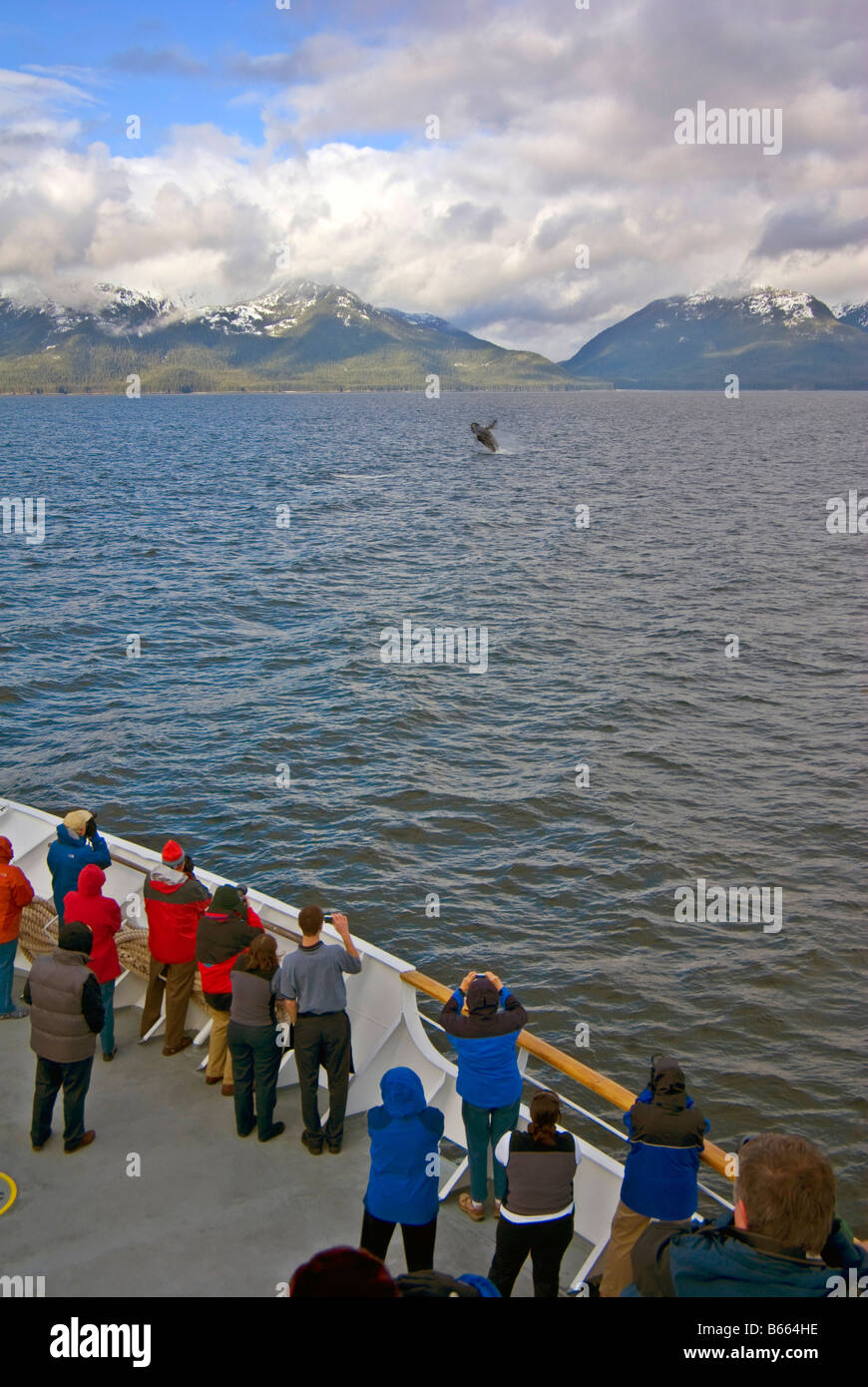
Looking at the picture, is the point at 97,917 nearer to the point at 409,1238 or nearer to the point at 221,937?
Result: the point at 221,937

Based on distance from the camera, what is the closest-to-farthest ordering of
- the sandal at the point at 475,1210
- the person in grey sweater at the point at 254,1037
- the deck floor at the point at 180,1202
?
the deck floor at the point at 180,1202, the sandal at the point at 475,1210, the person in grey sweater at the point at 254,1037

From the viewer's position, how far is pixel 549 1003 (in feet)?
46.7

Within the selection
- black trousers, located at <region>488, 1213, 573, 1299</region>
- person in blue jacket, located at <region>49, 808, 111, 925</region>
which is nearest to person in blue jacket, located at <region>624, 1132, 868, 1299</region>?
black trousers, located at <region>488, 1213, 573, 1299</region>

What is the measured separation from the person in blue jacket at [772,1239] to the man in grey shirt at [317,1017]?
13.4 feet

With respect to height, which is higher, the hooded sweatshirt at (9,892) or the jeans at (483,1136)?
the hooded sweatshirt at (9,892)

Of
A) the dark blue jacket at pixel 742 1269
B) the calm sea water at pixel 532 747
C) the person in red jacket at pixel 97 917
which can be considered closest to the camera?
the dark blue jacket at pixel 742 1269

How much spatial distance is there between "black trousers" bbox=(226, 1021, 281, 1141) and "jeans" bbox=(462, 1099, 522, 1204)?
160cm

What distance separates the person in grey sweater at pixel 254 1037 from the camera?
780 centimetres

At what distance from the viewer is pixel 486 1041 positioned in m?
7.21

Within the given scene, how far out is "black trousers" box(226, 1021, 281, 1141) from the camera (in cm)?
797

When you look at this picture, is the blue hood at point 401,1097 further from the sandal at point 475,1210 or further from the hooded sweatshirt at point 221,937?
the hooded sweatshirt at point 221,937

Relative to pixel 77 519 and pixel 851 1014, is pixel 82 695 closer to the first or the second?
pixel 851 1014

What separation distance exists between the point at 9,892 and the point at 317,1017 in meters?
3.44

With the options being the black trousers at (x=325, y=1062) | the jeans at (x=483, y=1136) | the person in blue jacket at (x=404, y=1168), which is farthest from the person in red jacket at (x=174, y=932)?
the person in blue jacket at (x=404, y=1168)
